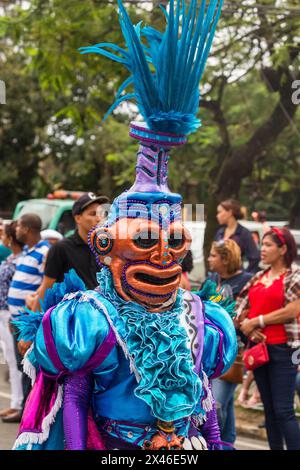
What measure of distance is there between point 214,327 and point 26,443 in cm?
93

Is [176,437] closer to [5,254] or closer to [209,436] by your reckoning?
[209,436]

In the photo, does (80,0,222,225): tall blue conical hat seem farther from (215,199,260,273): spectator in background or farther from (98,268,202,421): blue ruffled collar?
(215,199,260,273): spectator in background

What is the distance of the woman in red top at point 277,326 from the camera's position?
5625 millimetres

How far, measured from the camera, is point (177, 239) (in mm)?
3562

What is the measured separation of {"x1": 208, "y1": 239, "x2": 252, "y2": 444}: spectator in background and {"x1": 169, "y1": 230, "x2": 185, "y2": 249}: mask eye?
2468mm

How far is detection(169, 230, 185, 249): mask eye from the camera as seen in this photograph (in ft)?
11.6

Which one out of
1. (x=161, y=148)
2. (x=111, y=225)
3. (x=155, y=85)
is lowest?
(x=111, y=225)

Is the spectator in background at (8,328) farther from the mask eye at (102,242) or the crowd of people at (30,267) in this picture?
the mask eye at (102,242)

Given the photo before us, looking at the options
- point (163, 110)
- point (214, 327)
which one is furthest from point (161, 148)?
point (214, 327)

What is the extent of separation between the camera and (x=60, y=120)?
23672 millimetres

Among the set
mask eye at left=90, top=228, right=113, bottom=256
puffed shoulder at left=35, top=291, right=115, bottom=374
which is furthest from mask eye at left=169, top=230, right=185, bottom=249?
puffed shoulder at left=35, top=291, right=115, bottom=374

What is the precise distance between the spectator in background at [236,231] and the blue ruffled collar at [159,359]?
468 centimetres

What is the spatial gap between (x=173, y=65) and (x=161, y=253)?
0.77 metres

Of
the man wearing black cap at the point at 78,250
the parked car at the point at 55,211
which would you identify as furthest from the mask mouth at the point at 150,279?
the parked car at the point at 55,211
